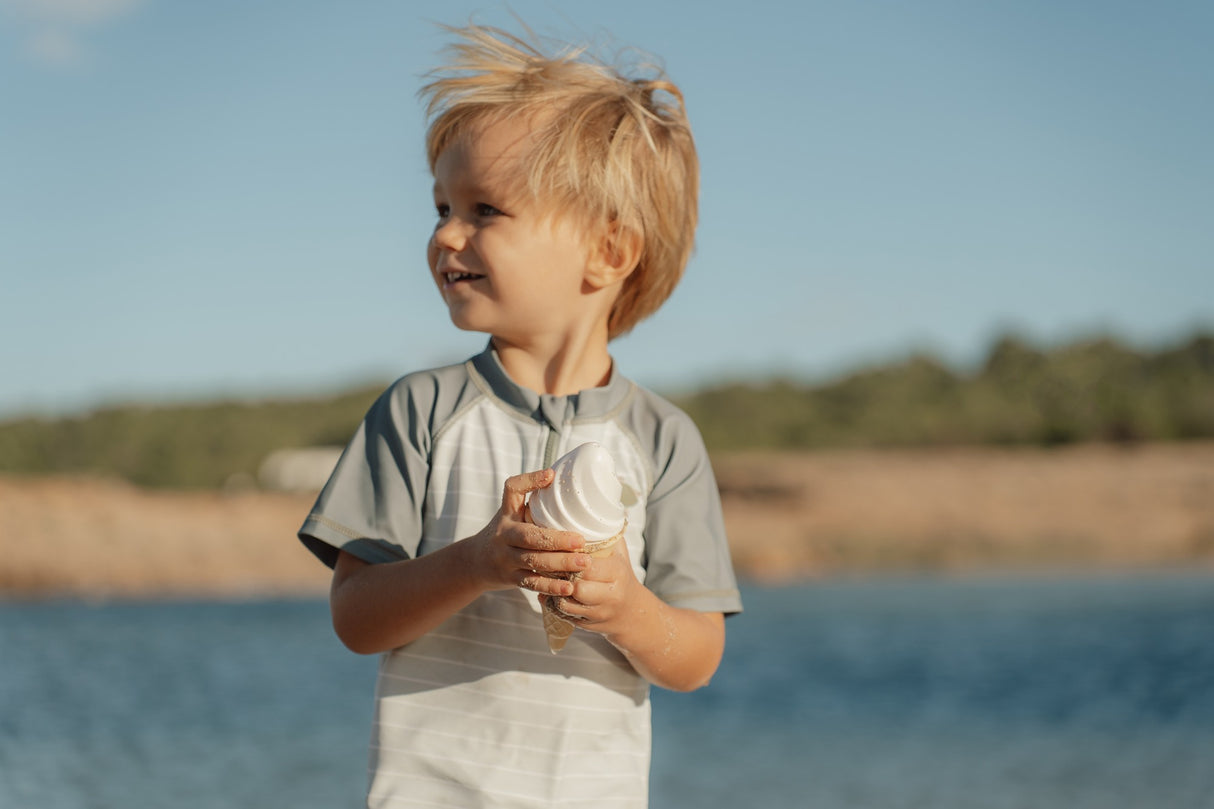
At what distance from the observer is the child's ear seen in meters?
1.40

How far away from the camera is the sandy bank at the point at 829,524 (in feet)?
59.1

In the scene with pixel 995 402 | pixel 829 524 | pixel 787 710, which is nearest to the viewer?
pixel 787 710

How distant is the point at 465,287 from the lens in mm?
1369

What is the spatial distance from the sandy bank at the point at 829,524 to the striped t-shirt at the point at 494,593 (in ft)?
57.5

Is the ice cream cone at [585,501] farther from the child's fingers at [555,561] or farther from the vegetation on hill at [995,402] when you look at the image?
the vegetation on hill at [995,402]

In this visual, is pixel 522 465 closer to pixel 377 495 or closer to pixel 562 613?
pixel 377 495

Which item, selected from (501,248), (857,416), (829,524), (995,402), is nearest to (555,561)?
(501,248)

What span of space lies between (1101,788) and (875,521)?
43.6 ft

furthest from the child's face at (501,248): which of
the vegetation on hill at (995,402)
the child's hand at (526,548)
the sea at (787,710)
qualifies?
Result: the vegetation on hill at (995,402)

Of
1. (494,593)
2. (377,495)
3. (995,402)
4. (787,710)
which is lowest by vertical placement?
(787,710)

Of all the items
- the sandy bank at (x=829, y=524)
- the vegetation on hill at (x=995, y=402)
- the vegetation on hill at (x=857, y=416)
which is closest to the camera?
the sandy bank at (x=829, y=524)

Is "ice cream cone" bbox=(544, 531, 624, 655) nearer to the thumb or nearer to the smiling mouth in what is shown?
the thumb

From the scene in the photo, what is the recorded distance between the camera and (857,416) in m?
24.4

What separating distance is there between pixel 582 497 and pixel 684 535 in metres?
0.37
